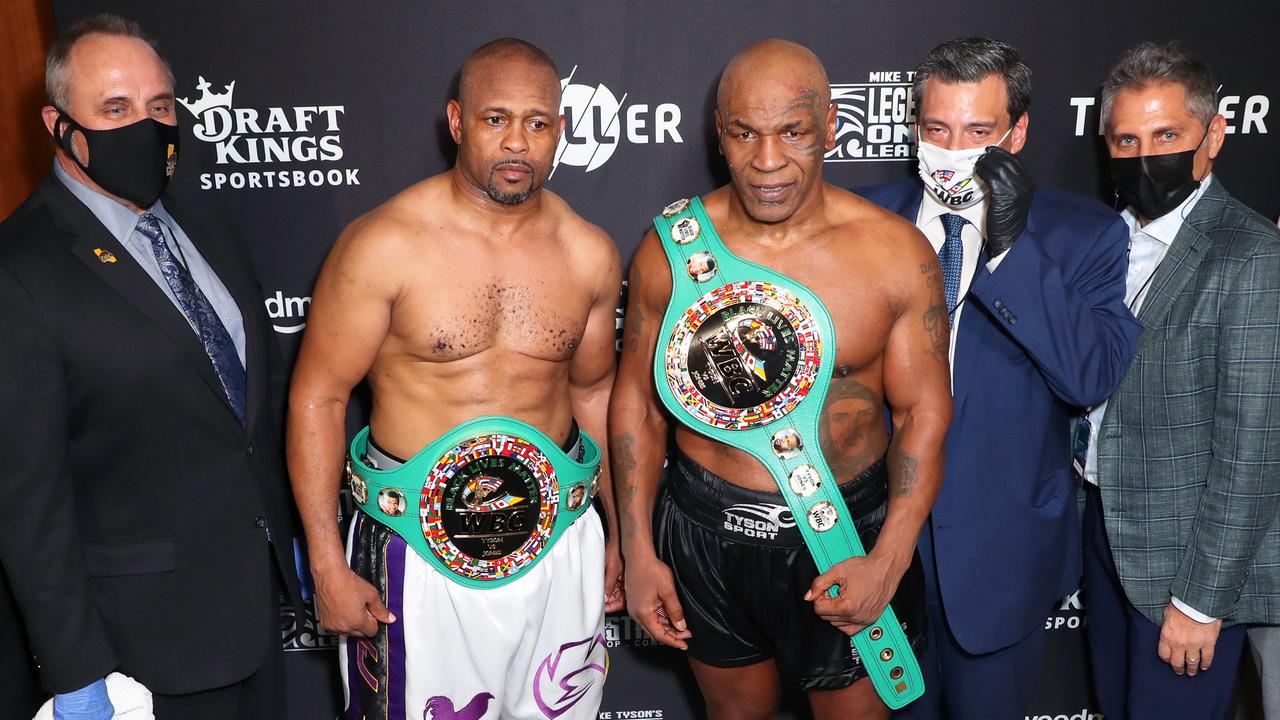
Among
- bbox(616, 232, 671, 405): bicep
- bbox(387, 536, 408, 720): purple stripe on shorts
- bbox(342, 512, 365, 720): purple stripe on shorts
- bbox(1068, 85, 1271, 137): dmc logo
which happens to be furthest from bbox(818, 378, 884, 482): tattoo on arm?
bbox(1068, 85, 1271, 137): dmc logo

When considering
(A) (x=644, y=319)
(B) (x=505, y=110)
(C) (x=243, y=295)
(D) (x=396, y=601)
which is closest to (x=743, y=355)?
(A) (x=644, y=319)

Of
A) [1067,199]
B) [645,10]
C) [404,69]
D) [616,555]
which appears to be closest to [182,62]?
[404,69]

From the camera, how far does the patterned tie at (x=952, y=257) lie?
2.51 meters

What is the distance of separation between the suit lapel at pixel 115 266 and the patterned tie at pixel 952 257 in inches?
67.5

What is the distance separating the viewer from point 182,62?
2.92m

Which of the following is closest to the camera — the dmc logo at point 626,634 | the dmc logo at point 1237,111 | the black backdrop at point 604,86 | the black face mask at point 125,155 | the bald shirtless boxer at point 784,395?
the black face mask at point 125,155

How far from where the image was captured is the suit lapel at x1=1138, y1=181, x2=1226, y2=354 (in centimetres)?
237

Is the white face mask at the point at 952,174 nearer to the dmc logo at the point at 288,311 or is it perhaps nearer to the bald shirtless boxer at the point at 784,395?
the bald shirtless boxer at the point at 784,395

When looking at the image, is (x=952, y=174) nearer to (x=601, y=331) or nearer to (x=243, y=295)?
(x=601, y=331)

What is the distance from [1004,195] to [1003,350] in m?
0.39

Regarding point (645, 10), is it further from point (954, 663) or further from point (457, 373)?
point (954, 663)

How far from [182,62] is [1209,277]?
268cm

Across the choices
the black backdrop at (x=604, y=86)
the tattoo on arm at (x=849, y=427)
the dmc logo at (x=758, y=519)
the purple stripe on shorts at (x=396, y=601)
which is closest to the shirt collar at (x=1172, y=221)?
the black backdrop at (x=604, y=86)

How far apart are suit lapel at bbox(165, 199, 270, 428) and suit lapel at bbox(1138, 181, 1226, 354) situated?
2040mm
